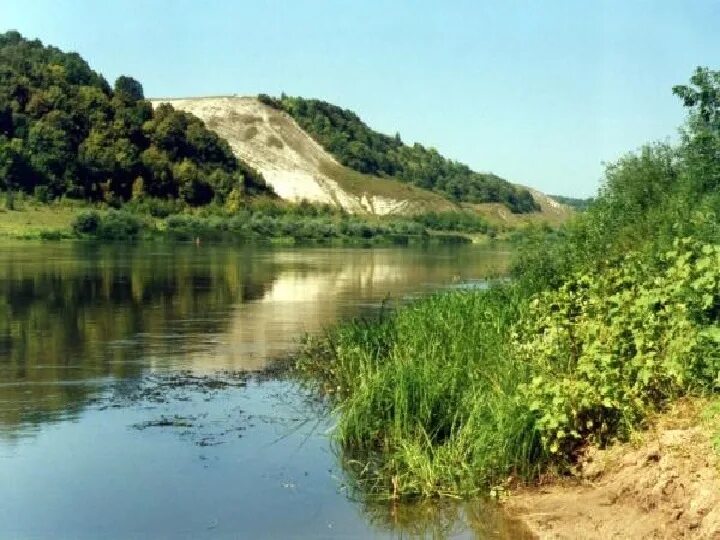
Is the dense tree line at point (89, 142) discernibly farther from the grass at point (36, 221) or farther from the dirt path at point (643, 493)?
the dirt path at point (643, 493)

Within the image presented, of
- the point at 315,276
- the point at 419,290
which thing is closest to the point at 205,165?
the point at 315,276

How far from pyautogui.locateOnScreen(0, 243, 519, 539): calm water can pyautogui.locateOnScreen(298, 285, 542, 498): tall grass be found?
0.48 metres

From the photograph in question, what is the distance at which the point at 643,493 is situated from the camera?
9602 mm

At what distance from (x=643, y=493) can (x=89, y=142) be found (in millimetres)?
147463

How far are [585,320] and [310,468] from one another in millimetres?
4086

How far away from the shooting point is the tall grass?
11.4 metres

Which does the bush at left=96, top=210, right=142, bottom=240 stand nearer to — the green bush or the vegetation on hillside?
the vegetation on hillside

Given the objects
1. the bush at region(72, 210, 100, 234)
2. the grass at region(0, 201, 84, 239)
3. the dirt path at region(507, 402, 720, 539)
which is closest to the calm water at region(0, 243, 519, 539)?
the dirt path at region(507, 402, 720, 539)

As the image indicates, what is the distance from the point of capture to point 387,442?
42.4 ft

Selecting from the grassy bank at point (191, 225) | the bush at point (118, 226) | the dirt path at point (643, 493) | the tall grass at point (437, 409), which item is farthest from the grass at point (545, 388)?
the bush at point (118, 226)

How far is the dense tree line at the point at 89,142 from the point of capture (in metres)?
137

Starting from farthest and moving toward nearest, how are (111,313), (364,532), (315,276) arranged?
(315,276) → (111,313) → (364,532)

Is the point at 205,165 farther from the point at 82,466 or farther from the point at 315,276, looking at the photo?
the point at 82,466

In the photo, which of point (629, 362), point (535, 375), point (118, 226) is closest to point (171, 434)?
point (535, 375)
